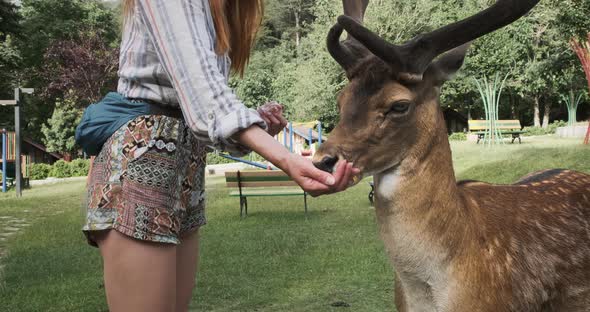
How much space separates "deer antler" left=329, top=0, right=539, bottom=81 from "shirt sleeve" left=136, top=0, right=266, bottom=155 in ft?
2.42

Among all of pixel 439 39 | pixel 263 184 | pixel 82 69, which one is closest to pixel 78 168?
pixel 82 69

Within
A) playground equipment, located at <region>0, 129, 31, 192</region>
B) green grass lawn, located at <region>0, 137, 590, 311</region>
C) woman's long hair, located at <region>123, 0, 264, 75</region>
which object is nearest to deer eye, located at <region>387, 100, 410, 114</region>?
woman's long hair, located at <region>123, 0, 264, 75</region>

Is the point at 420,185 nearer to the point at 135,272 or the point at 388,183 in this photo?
the point at 388,183

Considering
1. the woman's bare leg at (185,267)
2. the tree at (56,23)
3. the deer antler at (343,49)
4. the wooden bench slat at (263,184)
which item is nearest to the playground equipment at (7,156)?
the wooden bench slat at (263,184)

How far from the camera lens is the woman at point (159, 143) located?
156 cm

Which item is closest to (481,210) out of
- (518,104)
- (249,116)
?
(249,116)

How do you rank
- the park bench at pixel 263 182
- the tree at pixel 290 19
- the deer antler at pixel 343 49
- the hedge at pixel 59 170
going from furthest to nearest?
1. the tree at pixel 290 19
2. the hedge at pixel 59 170
3. the park bench at pixel 263 182
4. the deer antler at pixel 343 49

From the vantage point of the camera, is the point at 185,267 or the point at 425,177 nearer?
the point at 185,267

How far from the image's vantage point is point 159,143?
1744 millimetres

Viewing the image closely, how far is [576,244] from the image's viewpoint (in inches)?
107

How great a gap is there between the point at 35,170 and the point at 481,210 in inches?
1120

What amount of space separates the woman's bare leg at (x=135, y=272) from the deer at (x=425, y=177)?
673 millimetres

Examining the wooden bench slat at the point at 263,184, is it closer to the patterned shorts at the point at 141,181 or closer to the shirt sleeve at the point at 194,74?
the patterned shorts at the point at 141,181

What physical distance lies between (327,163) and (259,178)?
9.07 metres
